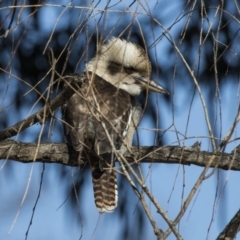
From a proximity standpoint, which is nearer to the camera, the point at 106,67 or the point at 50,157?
the point at 50,157

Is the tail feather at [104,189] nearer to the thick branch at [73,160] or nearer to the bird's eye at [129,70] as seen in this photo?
the thick branch at [73,160]

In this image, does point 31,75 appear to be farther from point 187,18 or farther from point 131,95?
point 187,18

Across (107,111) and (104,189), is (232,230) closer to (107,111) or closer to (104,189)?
(107,111)

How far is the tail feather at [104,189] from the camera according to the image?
3.96 m

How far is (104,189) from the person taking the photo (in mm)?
3998

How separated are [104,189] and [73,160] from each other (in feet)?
1.70

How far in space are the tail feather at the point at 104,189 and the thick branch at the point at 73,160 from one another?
34 centimetres

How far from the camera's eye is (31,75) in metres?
4.24

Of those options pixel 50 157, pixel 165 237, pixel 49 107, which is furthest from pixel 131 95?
pixel 165 237

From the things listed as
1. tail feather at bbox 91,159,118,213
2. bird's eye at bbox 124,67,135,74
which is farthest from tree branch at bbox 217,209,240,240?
bird's eye at bbox 124,67,135,74

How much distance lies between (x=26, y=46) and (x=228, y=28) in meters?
1.06

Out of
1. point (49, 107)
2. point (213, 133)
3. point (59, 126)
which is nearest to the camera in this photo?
point (213, 133)

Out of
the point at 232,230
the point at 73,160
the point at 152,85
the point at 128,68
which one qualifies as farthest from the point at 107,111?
the point at 232,230

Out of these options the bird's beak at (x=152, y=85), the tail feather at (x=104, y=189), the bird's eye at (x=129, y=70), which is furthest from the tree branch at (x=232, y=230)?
the bird's eye at (x=129, y=70)
